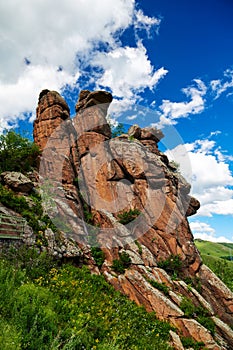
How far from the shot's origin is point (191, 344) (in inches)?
593

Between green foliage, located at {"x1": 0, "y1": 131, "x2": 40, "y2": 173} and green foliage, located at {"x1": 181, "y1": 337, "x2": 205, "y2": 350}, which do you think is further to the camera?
green foliage, located at {"x1": 0, "y1": 131, "x2": 40, "y2": 173}

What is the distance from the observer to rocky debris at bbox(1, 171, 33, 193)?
1939 cm

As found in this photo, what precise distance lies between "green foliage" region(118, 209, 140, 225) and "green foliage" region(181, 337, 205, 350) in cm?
1113

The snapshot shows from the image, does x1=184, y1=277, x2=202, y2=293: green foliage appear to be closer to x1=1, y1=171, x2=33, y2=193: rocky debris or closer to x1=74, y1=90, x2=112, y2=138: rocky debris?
x1=1, y1=171, x2=33, y2=193: rocky debris

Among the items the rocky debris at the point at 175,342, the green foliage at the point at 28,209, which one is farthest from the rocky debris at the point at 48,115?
the rocky debris at the point at 175,342

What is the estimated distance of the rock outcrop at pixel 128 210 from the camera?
58.8 feet

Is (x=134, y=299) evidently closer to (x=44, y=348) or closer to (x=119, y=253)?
(x=119, y=253)

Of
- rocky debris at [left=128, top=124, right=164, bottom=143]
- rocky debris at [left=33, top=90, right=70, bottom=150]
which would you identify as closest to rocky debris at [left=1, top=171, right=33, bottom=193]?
rocky debris at [left=33, top=90, right=70, bottom=150]

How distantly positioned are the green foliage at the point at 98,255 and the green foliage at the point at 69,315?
183cm

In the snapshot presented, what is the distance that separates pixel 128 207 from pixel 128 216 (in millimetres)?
1415

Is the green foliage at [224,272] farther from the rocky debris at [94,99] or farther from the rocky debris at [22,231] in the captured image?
the rocky debris at [22,231]

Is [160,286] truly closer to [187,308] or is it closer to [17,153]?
[187,308]

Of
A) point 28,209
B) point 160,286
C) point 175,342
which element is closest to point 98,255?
point 160,286

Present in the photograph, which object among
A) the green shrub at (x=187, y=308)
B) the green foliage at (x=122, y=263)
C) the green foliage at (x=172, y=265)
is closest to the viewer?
the green shrub at (x=187, y=308)
